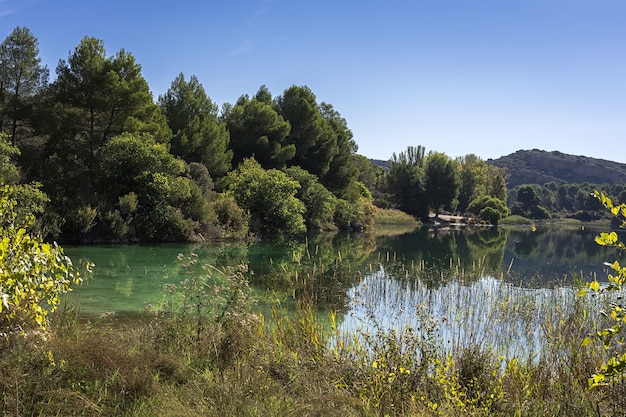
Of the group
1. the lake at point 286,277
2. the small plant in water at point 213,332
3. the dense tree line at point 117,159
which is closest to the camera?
the small plant in water at point 213,332

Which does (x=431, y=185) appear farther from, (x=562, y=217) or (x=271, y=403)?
(x=271, y=403)

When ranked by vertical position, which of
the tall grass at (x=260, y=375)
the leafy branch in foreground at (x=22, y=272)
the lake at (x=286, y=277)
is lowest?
the lake at (x=286, y=277)

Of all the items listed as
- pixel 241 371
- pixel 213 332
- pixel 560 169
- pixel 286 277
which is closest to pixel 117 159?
pixel 286 277

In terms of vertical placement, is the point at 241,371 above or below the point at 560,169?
below

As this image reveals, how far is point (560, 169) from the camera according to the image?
170m

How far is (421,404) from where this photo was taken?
12.9 feet

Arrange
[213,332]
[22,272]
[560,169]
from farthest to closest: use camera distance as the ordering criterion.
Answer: [560,169] < [213,332] < [22,272]

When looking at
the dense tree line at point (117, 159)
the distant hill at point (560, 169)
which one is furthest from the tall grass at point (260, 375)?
the distant hill at point (560, 169)

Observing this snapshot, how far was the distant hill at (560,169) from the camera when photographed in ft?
527

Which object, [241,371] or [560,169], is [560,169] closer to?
[560,169]

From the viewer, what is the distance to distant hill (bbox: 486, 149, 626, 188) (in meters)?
161

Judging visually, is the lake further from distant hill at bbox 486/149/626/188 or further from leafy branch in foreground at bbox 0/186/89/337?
distant hill at bbox 486/149/626/188

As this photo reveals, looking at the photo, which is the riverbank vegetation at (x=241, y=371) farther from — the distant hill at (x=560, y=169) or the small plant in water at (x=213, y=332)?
the distant hill at (x=560, y=169)

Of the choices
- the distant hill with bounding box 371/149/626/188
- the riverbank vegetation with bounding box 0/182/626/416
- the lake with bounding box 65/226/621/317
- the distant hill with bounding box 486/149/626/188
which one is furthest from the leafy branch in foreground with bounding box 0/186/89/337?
the distant hill with bounding box 486/149/626/188
